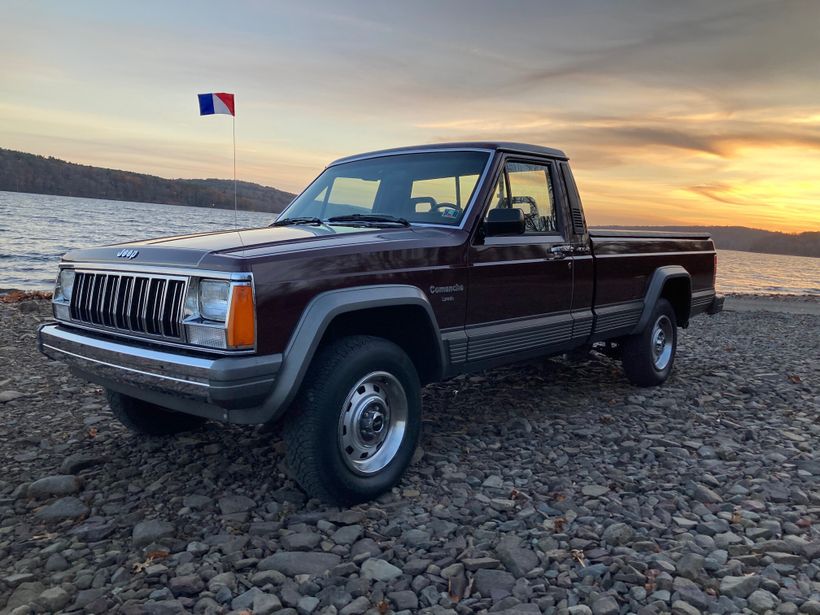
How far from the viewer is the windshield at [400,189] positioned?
14.3 ft

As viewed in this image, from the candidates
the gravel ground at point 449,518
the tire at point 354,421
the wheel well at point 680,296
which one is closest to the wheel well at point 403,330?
the tire at point 354,421

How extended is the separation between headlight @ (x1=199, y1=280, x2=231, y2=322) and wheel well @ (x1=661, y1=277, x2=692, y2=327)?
5.08m

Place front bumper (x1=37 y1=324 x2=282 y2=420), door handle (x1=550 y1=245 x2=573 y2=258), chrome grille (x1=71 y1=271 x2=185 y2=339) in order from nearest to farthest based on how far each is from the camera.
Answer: front bumper (x1=37 y1=324 x2=282 y2=420) → chrome grille (x1=71 y1=271 x2=185 y2=339) → door handle (x1=550 y1=245 x2=573 y2=258)

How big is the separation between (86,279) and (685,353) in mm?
7550

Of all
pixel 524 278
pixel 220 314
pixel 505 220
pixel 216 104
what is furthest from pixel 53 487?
pixel 216 104

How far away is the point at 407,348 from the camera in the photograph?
12.9ft

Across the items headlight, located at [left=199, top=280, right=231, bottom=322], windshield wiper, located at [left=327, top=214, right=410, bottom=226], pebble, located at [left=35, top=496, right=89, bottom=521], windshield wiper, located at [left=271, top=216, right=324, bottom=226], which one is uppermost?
windshield wiper, located at [left=327, top=214, right=410, bottom=226]

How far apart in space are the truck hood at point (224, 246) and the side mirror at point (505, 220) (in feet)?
1.75

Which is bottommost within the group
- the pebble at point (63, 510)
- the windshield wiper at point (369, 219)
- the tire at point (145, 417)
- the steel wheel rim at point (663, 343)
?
the pebble at point (63, 510)

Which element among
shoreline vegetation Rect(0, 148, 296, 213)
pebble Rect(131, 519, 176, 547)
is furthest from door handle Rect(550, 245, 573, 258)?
shoreline vegetation Rect(0, 148, 296, 213)

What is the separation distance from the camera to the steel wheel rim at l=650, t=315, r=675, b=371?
21.0 feet

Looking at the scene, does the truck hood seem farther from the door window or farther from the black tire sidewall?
the door window

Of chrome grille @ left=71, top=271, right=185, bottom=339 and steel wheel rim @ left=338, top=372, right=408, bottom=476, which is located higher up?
chrome grille @ left=71, top=271, right=185, bottom=339

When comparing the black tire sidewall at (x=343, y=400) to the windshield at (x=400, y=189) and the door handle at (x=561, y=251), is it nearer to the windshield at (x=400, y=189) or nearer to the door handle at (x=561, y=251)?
the windshield at (x=400, y=189)
